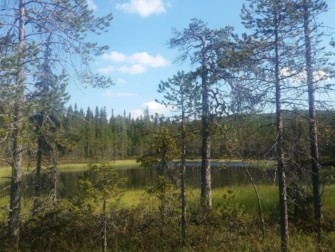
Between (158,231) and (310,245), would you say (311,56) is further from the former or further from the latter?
(158,231)

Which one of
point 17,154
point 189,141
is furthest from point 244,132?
point 17,154

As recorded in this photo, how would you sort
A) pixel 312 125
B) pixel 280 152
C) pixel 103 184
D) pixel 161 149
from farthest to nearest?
pixel 161 149 < pixel 312 125 < pixel 103 184 < pixel 280 152

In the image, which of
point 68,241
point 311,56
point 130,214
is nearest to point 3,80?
point 68,241

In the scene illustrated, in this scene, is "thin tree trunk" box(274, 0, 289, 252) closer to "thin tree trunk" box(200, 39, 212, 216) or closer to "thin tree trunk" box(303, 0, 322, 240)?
"thin tree trunk" box(303, 0, 322, 240)

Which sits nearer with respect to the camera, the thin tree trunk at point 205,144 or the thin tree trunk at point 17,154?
the thin tree trunk at point 17,154

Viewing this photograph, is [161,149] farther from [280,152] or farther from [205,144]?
[280,152]

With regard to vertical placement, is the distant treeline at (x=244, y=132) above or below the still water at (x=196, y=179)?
above

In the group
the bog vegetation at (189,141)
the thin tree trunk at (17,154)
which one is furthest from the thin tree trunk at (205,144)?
the thin tree trunk at (17,154)

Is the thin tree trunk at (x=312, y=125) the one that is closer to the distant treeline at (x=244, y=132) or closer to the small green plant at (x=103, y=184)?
the distant treeline at (x=244, y=132)

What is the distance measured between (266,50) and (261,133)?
7.61 ft

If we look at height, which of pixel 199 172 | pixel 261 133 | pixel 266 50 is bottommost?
pixel 199 172

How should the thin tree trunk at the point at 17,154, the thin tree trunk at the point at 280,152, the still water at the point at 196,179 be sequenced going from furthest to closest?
the still water at the point at 196,179 → the thin tree trunk at the point at 280,152 → the thin tree trunk at the point at 17,154

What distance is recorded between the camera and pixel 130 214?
41.4 ft

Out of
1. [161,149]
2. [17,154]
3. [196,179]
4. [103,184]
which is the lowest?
[196,179]
